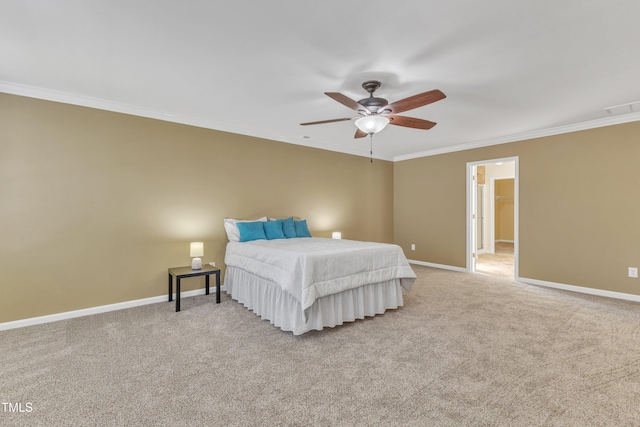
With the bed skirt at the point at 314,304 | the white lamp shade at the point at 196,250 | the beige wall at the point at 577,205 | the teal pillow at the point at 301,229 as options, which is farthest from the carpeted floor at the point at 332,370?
the teal pillow at the point at 301,229

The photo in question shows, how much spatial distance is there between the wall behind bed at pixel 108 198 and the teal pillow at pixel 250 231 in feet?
1.63

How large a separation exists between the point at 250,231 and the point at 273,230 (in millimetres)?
384

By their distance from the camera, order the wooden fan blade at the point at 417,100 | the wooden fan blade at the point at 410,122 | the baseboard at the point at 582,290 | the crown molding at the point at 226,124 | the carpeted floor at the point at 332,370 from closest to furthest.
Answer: the carpeted floor at the point at 332,370 → the wooden fan blade at the point at 417,100 → the wooden fan blade at the point at 410,122 → the crown molding at the point at 226,124 → the baseboard at the point at 582,290

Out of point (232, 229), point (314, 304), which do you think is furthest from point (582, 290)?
point (232, 229)

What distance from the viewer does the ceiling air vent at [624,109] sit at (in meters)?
3.57

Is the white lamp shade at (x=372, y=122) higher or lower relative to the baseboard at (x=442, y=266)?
higher

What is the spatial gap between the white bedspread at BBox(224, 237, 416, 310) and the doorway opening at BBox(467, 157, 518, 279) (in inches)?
111

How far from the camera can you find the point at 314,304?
9.59 ft

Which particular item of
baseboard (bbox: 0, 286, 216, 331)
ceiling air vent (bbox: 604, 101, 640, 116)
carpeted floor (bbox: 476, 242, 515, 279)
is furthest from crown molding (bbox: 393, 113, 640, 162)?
baseboard (bbox: 0, 286, 216, 331)

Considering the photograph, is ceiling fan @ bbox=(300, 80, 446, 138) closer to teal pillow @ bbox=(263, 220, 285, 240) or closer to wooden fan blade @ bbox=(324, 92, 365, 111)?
wooden fan blade @ bbox=(324, 92, 365, 111)

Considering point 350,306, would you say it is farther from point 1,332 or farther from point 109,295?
point 1,332

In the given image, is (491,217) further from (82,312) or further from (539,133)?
(82,312)

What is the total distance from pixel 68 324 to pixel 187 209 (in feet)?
5.98

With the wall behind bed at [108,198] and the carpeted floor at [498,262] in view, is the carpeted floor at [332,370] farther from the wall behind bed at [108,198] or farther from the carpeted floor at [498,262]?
the carpeted floor at [498,262]
